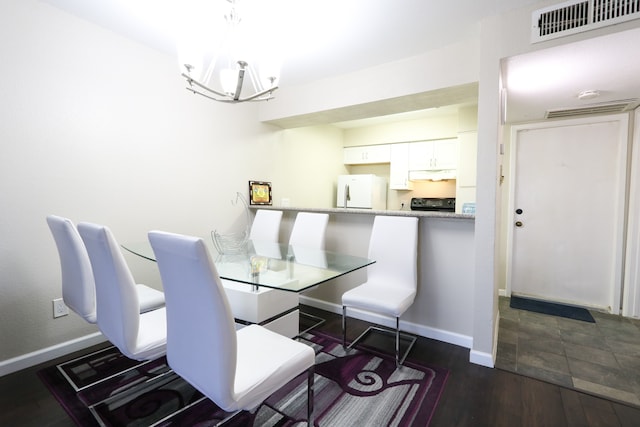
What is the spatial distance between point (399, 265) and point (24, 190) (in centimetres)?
264

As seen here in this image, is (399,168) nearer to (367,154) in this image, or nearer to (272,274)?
(367,154)

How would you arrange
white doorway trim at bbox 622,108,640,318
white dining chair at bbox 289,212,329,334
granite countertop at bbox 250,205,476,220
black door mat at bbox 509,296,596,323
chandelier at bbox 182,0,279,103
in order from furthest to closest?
1. black door mat at bbox 509,296,596,323
2. white doorway trim at bbox 622,108,640,318
3. white dining chair at bbox 289,212,329,334
4. granite countertop at bbox 250,205,476,220
5. chandelier at bbox 182,0,279,103

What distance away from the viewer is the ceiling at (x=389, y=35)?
186 cm

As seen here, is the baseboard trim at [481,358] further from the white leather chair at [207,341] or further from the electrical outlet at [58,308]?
the electrical outlet at [58,308]

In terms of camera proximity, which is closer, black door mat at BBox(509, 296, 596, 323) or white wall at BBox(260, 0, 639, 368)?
white wall at BBox(260, 0, 639, 368)

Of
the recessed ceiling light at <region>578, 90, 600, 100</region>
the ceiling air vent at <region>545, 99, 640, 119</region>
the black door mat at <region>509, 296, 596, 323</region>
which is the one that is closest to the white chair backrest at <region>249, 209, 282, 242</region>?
the black door mat at <region>509, 296, 596, 323</region>

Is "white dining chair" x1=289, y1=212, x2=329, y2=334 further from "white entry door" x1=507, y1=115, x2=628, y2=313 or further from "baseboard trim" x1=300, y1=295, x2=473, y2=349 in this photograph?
"white entry door" x1=507, y1=115, x2=628, y2=313

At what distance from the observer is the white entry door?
301cm

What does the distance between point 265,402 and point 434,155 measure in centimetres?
383

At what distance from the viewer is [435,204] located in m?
4.34

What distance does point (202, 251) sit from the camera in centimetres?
95

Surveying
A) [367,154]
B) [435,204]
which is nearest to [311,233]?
[435,204]

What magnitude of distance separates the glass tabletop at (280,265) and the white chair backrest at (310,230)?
32 cm

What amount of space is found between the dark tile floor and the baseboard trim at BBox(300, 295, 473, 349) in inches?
10.4
